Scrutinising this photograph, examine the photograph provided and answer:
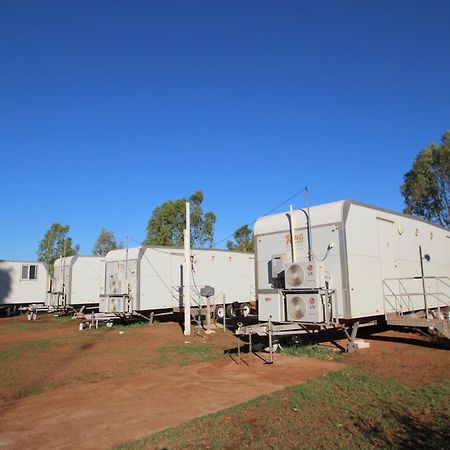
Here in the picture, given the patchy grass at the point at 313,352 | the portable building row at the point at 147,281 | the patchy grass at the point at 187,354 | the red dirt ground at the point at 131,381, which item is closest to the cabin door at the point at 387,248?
the red dirt ground at the point at 131,381

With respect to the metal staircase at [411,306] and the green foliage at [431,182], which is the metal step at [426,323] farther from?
the green foliage at [431,182]

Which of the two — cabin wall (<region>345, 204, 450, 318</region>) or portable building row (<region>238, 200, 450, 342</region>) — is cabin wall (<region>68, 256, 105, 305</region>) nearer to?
portable building row (<region>238, 200, 450, 342</region>)

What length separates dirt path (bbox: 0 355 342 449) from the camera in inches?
223

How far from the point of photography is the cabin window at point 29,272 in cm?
Answer: 3081

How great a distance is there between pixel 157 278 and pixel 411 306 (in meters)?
11.1

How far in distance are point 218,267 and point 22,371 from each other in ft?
42.3

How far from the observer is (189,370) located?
9930 millimetres

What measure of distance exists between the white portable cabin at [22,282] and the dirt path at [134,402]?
23.6 meters

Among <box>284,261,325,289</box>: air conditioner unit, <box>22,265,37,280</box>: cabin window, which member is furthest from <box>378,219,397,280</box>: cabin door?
<box>22,265,37,280</box>: cabin window

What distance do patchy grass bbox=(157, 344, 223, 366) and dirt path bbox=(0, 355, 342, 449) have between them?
2.89ft

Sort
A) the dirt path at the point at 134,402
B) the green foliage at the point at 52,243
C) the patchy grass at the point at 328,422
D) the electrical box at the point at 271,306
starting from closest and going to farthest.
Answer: the patchy grass at the point at 328,422 < the dirt path at the point at 134,402 < the electrical box at the point at 271,306 < the green foliage at the point at 52,243

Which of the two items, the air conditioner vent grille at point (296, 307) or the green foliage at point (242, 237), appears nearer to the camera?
the air conditioner vent grille at point (296, 307)

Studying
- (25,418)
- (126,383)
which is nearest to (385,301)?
(126,383)

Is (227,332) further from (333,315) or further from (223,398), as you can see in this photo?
(223,398)
